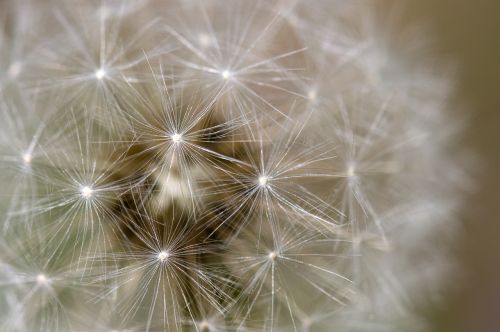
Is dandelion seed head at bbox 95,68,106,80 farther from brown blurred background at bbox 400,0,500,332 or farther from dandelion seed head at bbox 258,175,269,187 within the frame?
brown blurred background at bbox 400,0,500,332

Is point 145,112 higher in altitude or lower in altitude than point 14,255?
higher

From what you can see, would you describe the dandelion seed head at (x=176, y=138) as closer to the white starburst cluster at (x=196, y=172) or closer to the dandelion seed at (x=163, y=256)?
the white starburst cluster at (x=196, y=172)

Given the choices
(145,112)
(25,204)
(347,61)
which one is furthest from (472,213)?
(25,204)

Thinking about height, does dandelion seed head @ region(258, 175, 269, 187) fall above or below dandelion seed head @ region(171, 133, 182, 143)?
below

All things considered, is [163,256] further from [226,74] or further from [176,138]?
[226,74]

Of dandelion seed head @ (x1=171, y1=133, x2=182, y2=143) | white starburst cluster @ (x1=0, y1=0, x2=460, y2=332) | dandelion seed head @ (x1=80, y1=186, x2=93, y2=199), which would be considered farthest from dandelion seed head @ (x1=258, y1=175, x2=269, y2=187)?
dandelion seed head @ (x1=80, y1=186, x2=93, y2=199)

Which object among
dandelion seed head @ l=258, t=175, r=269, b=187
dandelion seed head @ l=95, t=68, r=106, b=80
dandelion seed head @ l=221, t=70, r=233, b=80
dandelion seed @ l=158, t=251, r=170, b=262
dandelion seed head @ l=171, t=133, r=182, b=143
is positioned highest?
dandelion seed head @ l=95, t=68, r=106, b=80

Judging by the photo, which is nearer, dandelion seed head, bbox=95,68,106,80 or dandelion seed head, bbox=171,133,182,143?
dandelion seed head, bbox=171,133,182,143

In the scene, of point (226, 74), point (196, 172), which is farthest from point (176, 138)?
point (226, 74)

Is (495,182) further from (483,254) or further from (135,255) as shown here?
(135,255)
